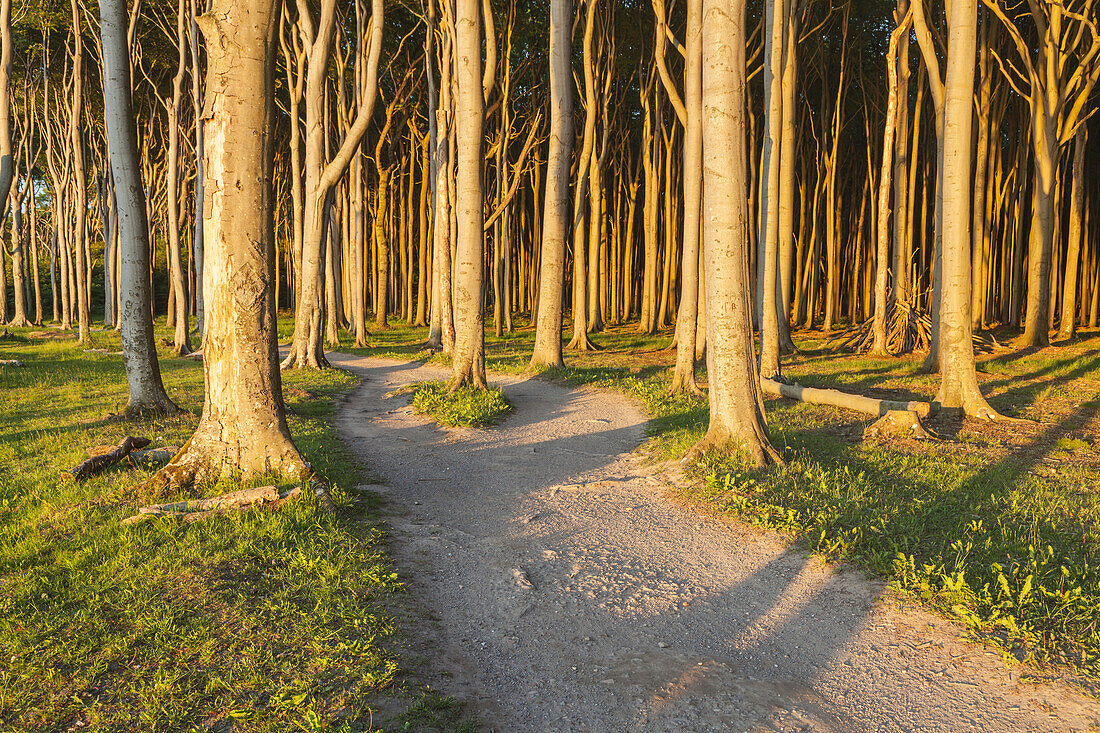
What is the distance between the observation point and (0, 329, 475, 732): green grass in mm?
2971

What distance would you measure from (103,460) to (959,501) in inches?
290

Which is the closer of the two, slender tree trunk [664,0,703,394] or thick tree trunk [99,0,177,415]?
thick tree trunk [99,0,177,415]

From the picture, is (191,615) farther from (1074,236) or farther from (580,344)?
(1074,236)

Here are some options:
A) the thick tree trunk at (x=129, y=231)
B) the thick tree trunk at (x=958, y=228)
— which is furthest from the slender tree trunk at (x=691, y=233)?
the thick tree trunk at (x=129, y=231)

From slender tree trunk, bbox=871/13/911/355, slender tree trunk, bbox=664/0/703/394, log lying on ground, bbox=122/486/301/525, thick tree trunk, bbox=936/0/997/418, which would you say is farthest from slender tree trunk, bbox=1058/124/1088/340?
log lying on ground, bbox=122/486/301/525

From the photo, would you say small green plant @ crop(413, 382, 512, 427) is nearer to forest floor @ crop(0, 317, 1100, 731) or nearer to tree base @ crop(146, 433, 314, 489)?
forest floor @ crop(0, 317, 1100, 731)

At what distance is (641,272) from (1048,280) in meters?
22.1

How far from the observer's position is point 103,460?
640 centimetres

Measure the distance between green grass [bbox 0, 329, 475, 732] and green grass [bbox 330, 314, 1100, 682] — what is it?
2898 mm

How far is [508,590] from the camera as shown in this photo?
438 cm

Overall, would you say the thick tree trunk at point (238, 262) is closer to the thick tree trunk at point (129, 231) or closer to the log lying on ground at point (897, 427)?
the thick tree trunk at point (129, 231)

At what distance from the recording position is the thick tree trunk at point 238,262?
5840mm

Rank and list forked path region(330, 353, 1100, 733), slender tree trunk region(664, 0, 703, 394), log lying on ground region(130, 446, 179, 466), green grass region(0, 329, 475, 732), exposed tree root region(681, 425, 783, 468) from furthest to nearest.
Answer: slender tree trunk region(664, 0, 703, 394), exposed tree root region(681, 425, 783, 468), log lying on ground region(130, 446, 179, 466), forked path region(330, 353, 1100, 733), green grass region(0, 329, 475, 732)

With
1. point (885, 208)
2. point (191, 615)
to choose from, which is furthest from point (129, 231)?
point (885, 208)
